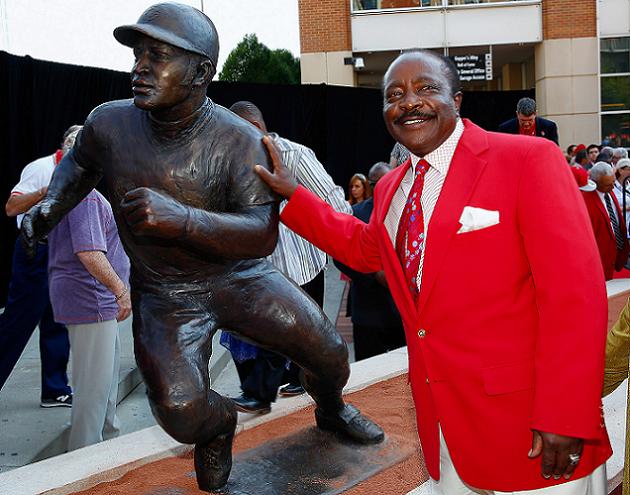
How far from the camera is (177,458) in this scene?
13.6 ft

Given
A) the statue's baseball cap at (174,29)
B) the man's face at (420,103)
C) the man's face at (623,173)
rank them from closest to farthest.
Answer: the man's face at (420,103) < the statue's baseball cap at (174,29) < the man's face at (623,173)

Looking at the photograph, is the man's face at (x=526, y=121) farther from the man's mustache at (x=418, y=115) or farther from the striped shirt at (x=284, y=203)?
the man's mustache at (x=418, y=115)

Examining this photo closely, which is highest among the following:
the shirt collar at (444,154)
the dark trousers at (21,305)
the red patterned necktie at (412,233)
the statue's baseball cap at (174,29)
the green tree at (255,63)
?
the green tree at (255,63)

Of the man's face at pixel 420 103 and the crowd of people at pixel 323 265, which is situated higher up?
the man's face at pixel 420 103

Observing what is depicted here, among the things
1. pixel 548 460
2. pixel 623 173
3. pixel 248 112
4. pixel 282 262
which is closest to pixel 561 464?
pixel 548 460

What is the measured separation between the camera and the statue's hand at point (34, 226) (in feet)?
10.7

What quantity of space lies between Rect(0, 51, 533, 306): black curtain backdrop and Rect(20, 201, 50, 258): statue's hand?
15.6 feet

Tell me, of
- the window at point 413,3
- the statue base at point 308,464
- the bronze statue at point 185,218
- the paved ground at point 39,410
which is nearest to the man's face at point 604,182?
the paved ground at point 39,410

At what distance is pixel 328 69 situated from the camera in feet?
64.5

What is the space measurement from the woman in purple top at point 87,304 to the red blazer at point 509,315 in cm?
257

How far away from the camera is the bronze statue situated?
2.94 m

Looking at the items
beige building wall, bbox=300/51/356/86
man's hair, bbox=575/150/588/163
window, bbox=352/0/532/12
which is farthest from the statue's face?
window, bbox=352/0/532/12

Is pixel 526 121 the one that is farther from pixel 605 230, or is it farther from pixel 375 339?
pixel 375 339

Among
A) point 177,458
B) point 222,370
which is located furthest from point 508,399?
point 222,370
